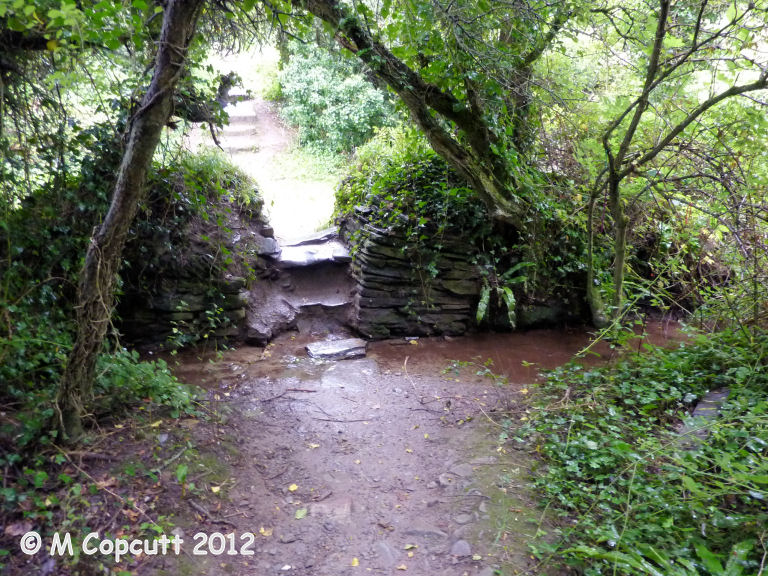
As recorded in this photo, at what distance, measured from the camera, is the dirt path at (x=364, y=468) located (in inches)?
115

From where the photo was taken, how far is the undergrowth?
2.46 meters

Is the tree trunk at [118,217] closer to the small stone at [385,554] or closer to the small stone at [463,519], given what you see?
the small stone at [385,554]

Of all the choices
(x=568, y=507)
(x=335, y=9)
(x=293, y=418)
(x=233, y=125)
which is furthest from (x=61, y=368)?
(x=233, y=125)

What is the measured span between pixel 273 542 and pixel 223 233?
406 centimetres

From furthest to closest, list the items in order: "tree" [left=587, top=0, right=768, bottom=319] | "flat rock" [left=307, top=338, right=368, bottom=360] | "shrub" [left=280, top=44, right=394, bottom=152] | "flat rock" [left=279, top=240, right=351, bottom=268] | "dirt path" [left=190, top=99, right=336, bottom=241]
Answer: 1. "shrub" [left=280, top=44, right=394, bottom=152]
2. "dirt path" [left=190, top=99, right=336, bottom=241]
3. "flat rock" [left=279, top=240, right=351, bottom=268]
4. "flat rock" [left=307, top=338, right=368, bottom=360]
5. "tree" [left=587, top=0, right=768, bottom=319]

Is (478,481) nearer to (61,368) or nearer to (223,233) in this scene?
(61,368)

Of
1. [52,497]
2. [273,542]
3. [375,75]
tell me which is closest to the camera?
[52,497]

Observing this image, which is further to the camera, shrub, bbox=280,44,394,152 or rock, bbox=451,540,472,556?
shrub, bbox=280,44,394,152

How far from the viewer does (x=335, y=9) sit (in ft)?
16.0

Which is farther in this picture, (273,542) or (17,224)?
(17,224)

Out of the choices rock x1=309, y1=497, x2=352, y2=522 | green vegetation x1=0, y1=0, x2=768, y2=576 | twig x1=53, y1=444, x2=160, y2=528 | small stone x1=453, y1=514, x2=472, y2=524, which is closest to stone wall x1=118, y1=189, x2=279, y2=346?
green vegetation x1=0, y1=0, x2=768, y2=576

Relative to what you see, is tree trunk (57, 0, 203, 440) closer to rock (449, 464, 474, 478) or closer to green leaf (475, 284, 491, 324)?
rock (449, 464, 474, 478)

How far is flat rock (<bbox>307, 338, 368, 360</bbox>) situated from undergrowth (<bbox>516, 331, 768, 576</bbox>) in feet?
7.58

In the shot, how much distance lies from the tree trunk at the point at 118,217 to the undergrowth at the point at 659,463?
2.88 metres
